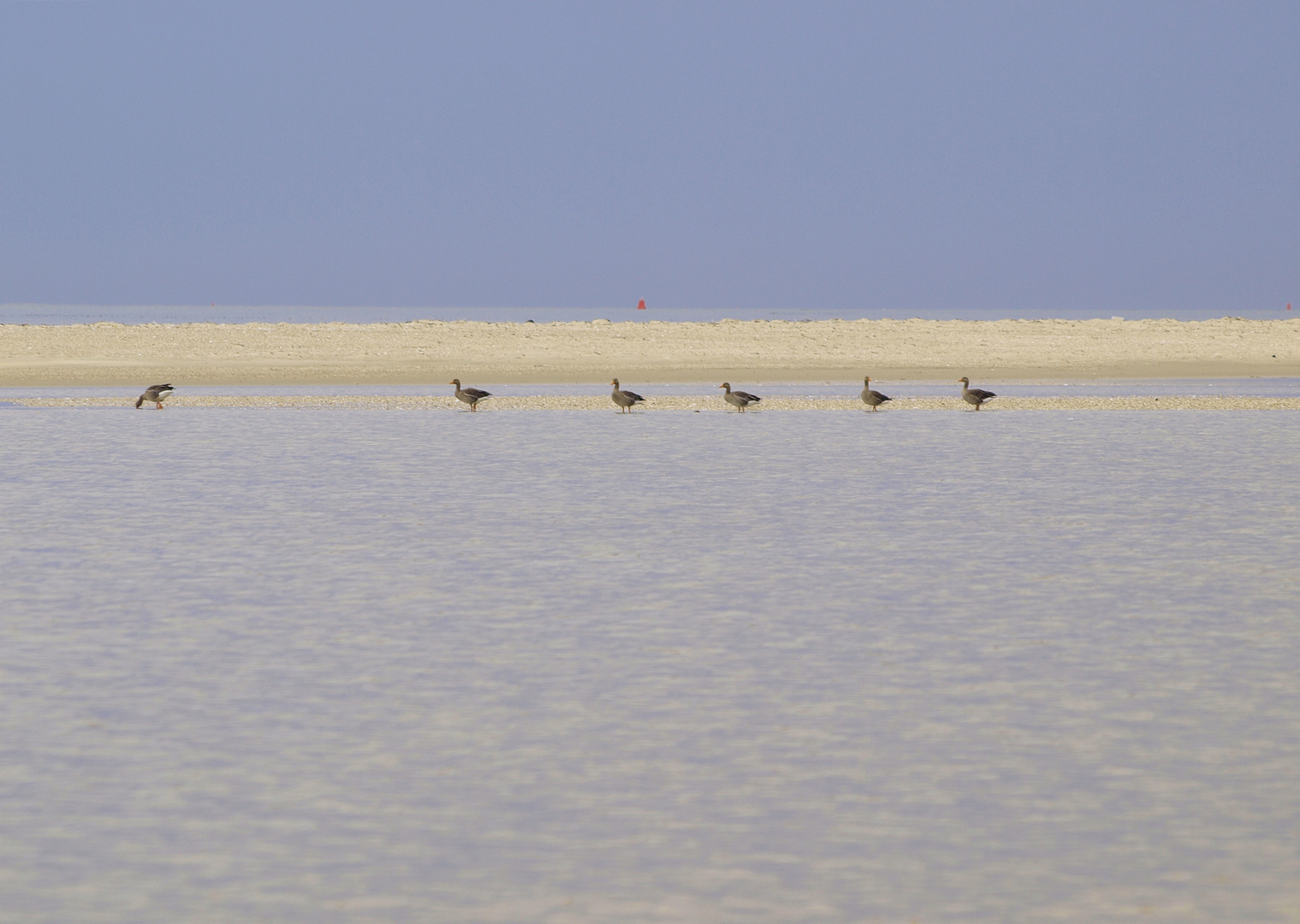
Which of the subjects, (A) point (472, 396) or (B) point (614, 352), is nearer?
(A) point (472, 396)

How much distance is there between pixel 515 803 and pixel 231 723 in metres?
2.10

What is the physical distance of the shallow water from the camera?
6.42 m

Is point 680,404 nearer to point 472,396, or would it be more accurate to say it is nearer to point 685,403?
point 685,403

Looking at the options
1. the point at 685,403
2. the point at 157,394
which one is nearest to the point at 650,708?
the point at 157,394

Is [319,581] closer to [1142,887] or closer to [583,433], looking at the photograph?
[1142,887]

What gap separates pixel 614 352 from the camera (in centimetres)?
5169

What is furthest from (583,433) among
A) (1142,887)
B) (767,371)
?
(1142,887)

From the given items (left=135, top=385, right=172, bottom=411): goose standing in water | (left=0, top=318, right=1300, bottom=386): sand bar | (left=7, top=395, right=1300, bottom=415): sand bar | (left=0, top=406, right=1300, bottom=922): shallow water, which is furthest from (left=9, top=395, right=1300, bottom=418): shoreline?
(left=0, top=406, right=1300, bottom=922): shallow water

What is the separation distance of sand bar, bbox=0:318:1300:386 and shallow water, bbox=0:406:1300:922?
2775 centimetres

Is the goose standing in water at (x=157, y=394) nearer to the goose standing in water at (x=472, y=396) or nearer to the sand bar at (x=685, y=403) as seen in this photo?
the sand bar at (x=685, y=403)

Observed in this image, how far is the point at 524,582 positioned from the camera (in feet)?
43.2

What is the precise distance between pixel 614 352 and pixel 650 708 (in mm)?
42908

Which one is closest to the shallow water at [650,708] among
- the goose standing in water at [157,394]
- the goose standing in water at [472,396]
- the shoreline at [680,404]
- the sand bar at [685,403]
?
the goose standing in water at [472,396]

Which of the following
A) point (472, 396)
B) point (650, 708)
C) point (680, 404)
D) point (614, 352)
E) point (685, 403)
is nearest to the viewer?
point (650, 708)
